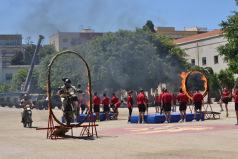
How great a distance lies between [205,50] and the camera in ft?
264

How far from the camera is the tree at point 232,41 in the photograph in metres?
39.2

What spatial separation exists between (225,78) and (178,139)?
4622cm

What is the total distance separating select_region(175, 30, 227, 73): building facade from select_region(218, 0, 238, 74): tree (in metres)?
35.4

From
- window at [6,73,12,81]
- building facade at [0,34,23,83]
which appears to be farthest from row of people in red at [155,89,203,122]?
building facade at [0,34,23,83]

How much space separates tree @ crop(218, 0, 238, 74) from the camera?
129 feet

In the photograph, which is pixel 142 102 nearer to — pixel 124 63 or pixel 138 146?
pixel 138 146

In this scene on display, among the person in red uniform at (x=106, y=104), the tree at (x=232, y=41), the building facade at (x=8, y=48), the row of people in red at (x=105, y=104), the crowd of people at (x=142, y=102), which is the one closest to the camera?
the crowd of people at (x=142, y=102)

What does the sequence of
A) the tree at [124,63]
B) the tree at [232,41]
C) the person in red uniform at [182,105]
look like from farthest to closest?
the tree at [124,63] < the tree at [232,41] < the person in red uniform at [182,105]

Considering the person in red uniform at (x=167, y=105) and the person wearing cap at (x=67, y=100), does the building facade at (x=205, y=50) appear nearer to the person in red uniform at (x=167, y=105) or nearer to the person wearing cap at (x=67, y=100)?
the person in red uniform at (x=167, y=105)

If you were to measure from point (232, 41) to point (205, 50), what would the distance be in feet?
135

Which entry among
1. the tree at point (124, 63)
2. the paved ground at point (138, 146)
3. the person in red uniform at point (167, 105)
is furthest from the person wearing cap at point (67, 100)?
the tree at point (124, 63)

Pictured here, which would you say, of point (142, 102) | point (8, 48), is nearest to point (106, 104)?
point (142, 102)

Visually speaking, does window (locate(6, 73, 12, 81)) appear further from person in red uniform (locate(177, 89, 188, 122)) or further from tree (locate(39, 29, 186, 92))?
person in red uniform (locate(177, 89, 188, 122))

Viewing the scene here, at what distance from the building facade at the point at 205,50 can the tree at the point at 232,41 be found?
116 feet
